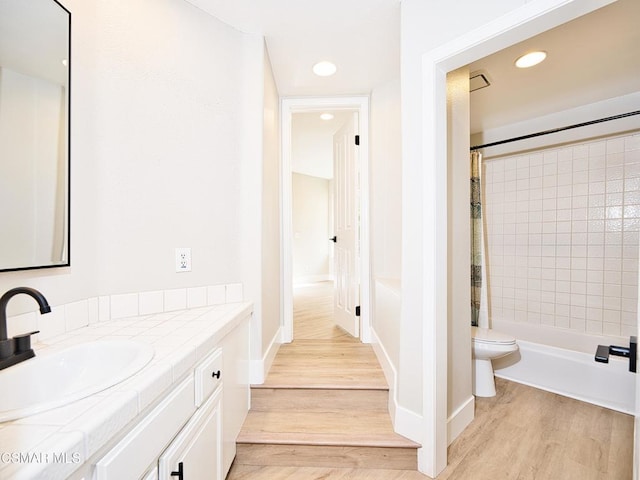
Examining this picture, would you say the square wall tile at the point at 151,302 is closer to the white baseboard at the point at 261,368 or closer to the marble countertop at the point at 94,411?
the marble countertop at the point at 94,411

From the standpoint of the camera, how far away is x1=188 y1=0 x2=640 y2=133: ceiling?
1.62 meters

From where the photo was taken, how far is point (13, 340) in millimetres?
834

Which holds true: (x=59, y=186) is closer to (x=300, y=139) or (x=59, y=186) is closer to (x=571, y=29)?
(x=571, y=29)

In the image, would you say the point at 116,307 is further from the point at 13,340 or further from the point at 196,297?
the point at 13,340

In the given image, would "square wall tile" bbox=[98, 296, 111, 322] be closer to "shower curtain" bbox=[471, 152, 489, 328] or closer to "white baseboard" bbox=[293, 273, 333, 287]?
"shower curtain" bbox=[471, 152, 489, 328]

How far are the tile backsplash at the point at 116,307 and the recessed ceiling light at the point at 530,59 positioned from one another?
2.34 metres

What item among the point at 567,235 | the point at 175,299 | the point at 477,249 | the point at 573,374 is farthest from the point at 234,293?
the point at 567,235

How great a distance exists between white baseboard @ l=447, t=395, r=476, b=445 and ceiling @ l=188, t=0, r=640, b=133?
223 centimetres

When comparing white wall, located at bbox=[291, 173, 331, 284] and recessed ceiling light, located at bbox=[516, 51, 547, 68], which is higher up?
recessed ceiling light, located at bbox=[516, 51, 547, 68]

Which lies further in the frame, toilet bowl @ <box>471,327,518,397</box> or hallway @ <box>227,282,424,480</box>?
toilet bowl @ <box>471,327,518,397</box>

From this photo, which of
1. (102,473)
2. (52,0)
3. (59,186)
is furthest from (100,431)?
(52,0)

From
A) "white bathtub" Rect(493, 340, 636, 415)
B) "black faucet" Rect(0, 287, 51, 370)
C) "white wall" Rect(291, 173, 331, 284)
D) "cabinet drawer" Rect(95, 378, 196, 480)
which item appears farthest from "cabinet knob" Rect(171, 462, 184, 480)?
"white wall" Rect(291, 173, 331, 284)

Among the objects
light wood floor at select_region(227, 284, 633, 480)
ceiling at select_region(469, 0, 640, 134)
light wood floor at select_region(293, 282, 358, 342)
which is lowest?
light wood floor at select_region(227, 284, 633, 480)

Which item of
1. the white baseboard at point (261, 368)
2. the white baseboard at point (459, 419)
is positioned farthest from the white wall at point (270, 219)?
the white baseboard at point (459, 419)
